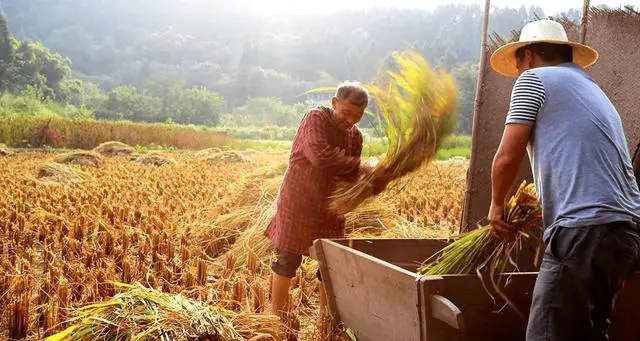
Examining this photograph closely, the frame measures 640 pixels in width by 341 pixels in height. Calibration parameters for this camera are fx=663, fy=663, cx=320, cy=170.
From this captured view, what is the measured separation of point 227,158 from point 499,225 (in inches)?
709

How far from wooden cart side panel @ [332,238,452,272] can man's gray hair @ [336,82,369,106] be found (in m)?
0.75

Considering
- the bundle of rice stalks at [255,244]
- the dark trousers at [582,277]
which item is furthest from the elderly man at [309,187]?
the dark trousers at [582,277]

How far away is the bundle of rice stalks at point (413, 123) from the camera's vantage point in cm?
367

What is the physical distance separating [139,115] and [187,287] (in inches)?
2235

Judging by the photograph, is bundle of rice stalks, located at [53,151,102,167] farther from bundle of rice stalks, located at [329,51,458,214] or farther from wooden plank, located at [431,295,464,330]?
wooden plank, located at [431,295,464,330]

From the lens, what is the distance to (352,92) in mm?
3531

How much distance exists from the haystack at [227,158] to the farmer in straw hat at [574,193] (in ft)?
58.4

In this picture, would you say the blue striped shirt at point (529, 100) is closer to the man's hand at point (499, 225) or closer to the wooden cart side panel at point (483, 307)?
the man's hand at point (499, 225)

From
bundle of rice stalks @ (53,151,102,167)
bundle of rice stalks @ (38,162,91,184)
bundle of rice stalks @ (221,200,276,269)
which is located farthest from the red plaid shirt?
bundle of rice stalks @ (53,151,102,167)

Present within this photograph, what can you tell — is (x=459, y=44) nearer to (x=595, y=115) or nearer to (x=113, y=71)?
(x=113, y=71)

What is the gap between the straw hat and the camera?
249cm

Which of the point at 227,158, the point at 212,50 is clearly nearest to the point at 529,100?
the point at 227,158

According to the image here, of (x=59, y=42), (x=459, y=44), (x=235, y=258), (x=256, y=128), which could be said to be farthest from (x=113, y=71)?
(x=235, y=258)

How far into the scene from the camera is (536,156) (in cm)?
230
